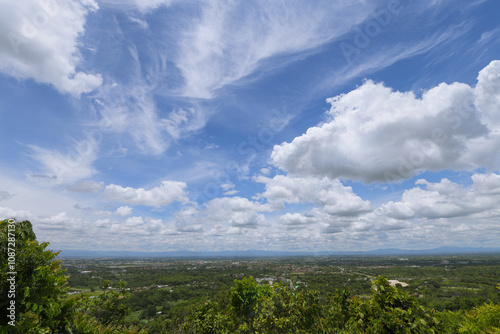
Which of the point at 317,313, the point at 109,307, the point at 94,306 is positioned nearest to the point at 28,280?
the point at 94,306

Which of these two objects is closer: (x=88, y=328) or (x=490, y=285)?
(x=88, y=328)

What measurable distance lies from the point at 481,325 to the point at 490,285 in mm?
85007

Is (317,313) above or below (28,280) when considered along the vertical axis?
below

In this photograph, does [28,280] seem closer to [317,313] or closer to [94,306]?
[94,306]

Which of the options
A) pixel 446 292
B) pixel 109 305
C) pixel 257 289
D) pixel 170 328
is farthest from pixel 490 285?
pixel 109 305

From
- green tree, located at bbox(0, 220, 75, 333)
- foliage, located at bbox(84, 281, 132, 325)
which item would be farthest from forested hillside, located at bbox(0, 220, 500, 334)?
foliage, located at bbox(84, 281, 132, 325)

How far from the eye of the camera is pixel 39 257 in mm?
5355

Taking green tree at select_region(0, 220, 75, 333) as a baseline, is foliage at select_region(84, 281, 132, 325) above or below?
below

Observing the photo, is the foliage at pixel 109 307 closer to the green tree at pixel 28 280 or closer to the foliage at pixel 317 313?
the foliage at pixel 317 313

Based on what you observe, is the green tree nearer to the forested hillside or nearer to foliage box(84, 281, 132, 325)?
the forested hillside

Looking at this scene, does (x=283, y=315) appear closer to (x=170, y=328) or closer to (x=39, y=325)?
(x=39, y=325)

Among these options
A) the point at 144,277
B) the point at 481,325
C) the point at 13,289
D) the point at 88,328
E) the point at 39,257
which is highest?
the point at 39,257

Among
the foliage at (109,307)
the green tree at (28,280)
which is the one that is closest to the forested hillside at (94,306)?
the green tree at (28,280)

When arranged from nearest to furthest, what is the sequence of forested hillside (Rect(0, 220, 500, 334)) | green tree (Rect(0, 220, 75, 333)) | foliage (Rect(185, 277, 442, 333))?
1. green tree (Rect(0, 220, 75, 333))
2. forested hillside (Rect(0, 220, 500, 334))
3. foliage (Rect(185, 277, 442, 333))
